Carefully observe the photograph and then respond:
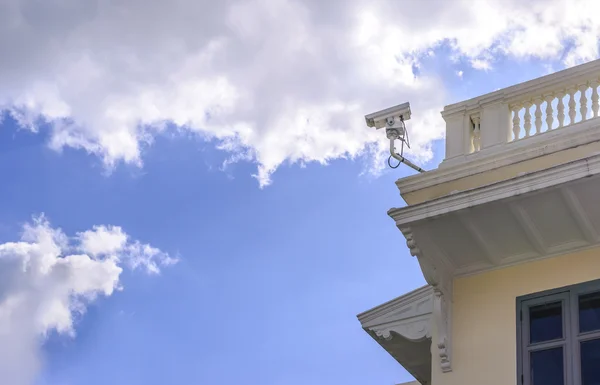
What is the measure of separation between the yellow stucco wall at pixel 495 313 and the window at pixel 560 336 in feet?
Result: 0.31

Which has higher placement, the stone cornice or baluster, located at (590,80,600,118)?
baluster, located at (590,80,600,118)

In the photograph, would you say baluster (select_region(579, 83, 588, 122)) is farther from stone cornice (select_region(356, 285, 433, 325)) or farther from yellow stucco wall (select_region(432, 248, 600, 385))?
stone cornice (select_region(356, 285, 433, 325))

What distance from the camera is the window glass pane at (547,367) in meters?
10.2

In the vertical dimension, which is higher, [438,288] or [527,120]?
A: [527,120]

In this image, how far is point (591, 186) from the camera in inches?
407

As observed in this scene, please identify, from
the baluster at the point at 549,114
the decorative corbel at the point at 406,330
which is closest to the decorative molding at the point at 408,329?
the decorative corbel at the point at 406,330

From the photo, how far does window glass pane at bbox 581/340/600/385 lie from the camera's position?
32.9 feet

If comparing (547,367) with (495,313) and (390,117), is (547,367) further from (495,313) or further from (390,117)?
(390,117)

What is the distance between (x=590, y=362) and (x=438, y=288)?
1731 millimetres

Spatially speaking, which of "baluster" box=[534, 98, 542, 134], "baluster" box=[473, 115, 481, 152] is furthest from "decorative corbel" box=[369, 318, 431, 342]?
"baluster" box=[534, 98, 542, 134]

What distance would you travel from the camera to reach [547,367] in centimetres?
1038

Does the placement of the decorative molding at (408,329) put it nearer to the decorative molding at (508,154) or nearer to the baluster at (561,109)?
the decorative molding at (508,154)

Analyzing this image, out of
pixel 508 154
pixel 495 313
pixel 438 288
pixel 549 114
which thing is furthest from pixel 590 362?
pixel 549 114

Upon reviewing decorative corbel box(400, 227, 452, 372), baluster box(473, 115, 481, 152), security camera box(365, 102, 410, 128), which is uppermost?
security camera box(365, 102, 410, 128)
